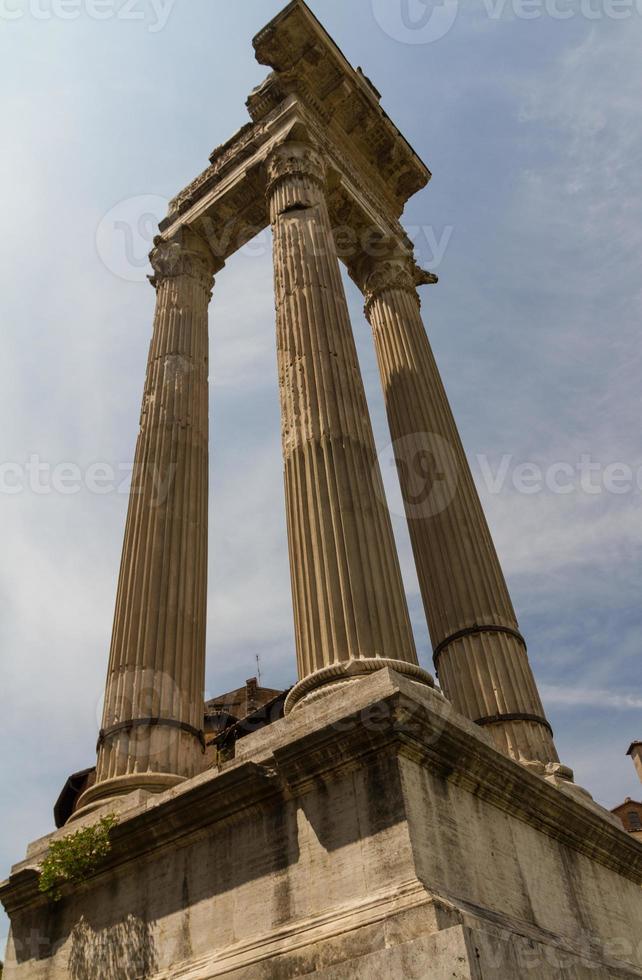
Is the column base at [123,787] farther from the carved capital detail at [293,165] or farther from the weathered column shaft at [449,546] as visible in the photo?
the carved capital detail at [293,165]

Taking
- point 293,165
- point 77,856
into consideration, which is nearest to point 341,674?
point 77,856

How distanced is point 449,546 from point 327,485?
5424 millimetres

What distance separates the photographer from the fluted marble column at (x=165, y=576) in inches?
519

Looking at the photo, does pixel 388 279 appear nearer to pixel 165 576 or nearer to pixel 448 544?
pixel 448 544

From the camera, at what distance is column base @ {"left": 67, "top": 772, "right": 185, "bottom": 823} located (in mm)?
12164

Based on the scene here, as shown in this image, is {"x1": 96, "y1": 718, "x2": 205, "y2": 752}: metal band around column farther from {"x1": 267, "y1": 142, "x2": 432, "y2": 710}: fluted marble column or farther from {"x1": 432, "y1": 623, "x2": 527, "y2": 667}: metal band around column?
{"x1": 432, "y1": 623, "x2": 527, "y2": 667}: metal band around column

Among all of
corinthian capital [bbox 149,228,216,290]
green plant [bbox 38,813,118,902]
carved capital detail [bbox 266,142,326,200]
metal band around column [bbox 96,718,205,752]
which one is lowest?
green plant [bbox 38,813,118,902]

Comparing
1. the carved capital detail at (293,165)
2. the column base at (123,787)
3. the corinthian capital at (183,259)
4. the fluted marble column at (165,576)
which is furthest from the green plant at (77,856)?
the corinthian capital at (183,259)

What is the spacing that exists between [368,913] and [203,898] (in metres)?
2.80

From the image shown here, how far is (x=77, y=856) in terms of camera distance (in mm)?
10812

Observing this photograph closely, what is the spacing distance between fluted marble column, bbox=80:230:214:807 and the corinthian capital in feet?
0.26

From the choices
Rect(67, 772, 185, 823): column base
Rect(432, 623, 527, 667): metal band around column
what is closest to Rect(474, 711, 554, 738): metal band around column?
Rect(432, 623, 527, 667): metal band around column

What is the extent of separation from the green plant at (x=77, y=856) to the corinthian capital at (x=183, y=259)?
15.5 metres

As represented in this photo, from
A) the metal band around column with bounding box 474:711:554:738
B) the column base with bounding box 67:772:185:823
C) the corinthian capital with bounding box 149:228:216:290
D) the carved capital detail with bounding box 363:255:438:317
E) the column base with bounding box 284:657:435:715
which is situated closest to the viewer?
the column base with bounding box 284:657:435:715
